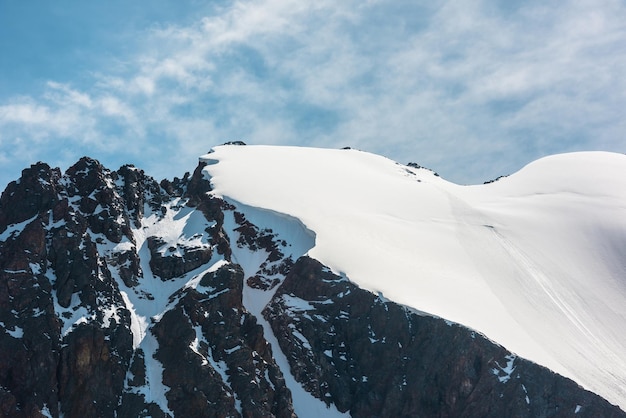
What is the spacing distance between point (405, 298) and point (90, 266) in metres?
41.7

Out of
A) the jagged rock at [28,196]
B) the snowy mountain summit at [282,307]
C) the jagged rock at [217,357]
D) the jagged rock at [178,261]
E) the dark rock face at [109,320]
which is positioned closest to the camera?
the dark rock face at [109,320]

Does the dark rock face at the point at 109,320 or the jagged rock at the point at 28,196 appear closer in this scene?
the dark rock face at the point at 109,320

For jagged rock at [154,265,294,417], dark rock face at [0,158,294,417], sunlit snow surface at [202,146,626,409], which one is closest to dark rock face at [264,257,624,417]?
sunlit snow surface at [202,146,626,409]

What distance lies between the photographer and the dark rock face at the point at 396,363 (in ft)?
289

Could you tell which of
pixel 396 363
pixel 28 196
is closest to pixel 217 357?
pixel 396 363

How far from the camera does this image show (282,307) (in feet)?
326

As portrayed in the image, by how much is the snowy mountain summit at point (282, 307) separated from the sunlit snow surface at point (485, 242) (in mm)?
441

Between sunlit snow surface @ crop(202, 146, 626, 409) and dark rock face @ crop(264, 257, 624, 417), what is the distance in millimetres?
2639

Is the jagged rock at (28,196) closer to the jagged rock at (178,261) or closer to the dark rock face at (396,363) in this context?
the jagged rock at (178,261)

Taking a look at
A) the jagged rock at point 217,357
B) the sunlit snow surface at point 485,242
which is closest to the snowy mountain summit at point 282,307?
the jagged rock at point 217,357

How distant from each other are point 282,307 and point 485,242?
139 ft

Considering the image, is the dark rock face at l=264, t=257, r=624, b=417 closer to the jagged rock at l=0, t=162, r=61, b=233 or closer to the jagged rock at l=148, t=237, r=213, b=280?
the jagged rock at l=148, t=237, r=213, b=280

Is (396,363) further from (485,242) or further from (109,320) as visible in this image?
(485,242)

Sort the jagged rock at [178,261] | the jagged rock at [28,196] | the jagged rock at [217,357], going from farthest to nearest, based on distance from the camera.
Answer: the jagged rock at [178,261] < the jagged rock at [28,196] < the jagged rock at [217,357]
